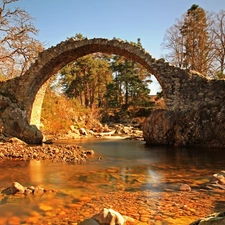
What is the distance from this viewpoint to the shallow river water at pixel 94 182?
3348mm

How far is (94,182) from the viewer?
488cm

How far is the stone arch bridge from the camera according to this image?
11.5 m

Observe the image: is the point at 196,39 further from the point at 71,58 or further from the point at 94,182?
the point at 94,182

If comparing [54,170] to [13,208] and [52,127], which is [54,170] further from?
[52,127]

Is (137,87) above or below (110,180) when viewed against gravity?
above

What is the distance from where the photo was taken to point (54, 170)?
19.7 ft

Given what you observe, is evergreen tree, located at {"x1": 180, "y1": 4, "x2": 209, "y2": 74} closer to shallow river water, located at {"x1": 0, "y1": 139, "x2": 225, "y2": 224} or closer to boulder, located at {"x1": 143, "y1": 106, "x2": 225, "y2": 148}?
boulder, located at {"x1": 143, "y1": 106, "x2": 225, "y2": 148}

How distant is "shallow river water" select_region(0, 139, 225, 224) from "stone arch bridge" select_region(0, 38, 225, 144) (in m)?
4.25

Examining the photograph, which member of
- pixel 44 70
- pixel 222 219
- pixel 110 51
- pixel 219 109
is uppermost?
pixel 110 51

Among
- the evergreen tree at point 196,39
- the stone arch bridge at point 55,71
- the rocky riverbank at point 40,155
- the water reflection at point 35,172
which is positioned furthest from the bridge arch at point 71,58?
the evergreen tree at point 196,39

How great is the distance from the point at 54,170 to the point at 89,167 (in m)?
0.86

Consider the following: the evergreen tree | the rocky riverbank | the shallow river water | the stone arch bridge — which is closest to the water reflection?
the shallow river water

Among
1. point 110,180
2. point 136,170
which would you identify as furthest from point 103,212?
point 136,170

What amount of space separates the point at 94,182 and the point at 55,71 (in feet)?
34.3
